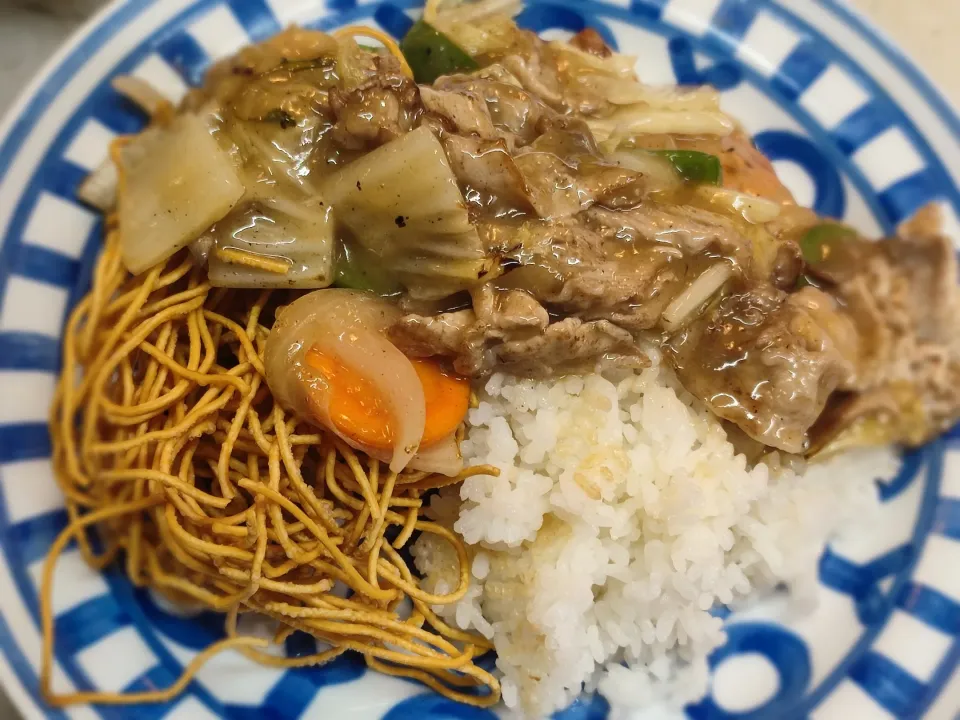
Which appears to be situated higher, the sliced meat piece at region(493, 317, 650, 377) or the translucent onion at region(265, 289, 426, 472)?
the sliced meat piece at region(493, 317, 650, 377)

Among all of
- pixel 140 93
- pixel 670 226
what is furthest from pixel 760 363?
pixel 140 93

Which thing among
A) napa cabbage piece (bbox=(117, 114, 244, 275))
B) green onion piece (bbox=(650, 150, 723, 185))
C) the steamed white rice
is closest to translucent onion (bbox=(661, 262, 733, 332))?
the steamed white rice

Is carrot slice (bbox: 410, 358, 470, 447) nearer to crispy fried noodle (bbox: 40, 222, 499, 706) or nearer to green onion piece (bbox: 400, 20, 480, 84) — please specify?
crispy fried noodle (bbox: 40, 222, 499, 706)

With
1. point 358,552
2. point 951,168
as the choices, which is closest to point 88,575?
point 358,552

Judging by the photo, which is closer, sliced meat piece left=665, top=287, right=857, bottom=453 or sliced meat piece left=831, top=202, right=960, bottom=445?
sliced meat piece left=665, top=287, right=857, bottom=453

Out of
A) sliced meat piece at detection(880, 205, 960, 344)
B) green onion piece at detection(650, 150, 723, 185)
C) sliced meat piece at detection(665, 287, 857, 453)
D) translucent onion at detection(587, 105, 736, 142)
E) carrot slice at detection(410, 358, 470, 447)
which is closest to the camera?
carrot slice at detection(410, 358, 470, 447)

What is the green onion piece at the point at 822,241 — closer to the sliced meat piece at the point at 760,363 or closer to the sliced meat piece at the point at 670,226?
the sliced meat piece at the point at 760,363

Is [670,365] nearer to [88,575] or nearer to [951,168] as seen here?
[951,168]
